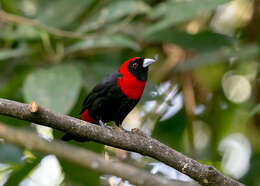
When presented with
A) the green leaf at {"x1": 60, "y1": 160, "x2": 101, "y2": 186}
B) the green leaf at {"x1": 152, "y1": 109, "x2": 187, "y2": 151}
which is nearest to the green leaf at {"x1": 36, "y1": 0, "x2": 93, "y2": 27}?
the green leaf at {"x1": 152, "y1": 109, "x2": 187, "y2": 151}

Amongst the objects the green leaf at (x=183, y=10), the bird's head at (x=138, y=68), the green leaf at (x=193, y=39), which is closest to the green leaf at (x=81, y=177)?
the bird's head at (x=138, y=68)

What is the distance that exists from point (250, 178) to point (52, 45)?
2.30 metres

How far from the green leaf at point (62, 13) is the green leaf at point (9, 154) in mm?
1281

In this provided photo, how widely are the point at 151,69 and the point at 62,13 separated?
130 cm

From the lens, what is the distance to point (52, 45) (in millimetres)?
4836

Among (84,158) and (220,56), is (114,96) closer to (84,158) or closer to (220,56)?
(220,56)

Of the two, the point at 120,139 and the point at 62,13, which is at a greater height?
the point at 62,13

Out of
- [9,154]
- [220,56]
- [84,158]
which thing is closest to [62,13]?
[9,154]

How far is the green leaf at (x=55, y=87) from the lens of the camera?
12.3ft

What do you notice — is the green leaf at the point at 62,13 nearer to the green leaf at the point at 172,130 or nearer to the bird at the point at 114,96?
the bird at the point at 114,96

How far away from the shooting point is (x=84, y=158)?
5.88ft

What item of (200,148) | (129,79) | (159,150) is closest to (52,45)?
→ (129,79)

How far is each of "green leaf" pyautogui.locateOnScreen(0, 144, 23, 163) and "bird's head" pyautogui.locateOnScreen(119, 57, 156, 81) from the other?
128cm

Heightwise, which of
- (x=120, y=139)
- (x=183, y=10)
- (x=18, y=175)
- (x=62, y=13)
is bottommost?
(x=18, y=175)
